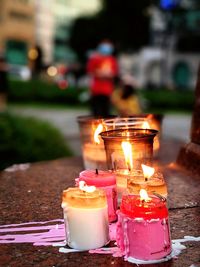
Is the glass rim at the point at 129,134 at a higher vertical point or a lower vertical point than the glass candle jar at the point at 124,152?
higher

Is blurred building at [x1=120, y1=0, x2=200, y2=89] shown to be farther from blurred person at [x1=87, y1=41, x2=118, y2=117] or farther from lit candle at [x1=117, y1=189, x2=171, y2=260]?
lit candle at [x1=117, y1=189, x2=171, y2=260]

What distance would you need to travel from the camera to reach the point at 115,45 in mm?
35594

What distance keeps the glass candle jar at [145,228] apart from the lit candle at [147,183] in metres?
0.17

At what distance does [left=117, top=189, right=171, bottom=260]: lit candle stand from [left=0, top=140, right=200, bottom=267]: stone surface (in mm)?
55

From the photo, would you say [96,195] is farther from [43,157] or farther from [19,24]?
[19,24]

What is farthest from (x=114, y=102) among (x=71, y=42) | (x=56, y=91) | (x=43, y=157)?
(x=71, y=42)

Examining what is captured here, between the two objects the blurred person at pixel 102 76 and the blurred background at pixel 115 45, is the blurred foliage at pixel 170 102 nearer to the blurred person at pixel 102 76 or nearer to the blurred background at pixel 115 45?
the blurred background at pixel 115 45

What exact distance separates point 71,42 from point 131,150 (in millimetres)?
59032

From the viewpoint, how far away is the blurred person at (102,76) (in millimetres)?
10117

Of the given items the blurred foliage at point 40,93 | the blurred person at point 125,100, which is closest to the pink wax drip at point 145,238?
the blurred person at point 125,100

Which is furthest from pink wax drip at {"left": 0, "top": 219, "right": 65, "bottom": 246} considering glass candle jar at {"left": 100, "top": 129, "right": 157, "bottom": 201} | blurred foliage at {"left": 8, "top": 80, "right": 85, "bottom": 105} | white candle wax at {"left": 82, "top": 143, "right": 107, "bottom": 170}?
blurred foliage at {"left": 8, "top": 80, "right": 85, "bottom": 105}

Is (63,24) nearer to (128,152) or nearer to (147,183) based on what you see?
(128,152)

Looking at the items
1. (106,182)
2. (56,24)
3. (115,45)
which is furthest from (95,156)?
(56,24)

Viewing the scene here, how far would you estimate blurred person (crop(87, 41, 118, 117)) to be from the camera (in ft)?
33.2
